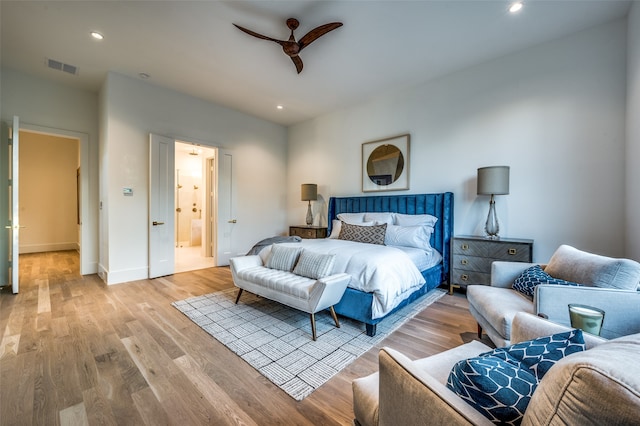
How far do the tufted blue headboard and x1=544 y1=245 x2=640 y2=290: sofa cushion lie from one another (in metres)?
1.61

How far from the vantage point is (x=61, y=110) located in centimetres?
425

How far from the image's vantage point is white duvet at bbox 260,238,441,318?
2410 millimetres

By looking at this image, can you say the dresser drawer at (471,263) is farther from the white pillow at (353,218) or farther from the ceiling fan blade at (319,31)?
the ceiling fan blade at (319,31)

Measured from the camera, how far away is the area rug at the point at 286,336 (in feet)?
6.18

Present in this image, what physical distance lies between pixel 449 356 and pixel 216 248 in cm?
477

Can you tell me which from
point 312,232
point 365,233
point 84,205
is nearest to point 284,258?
point 365,233

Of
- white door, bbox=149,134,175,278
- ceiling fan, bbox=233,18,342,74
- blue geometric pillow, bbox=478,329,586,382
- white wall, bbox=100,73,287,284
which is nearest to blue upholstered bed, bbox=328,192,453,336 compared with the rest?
blue geometric pillow, bbox=478,329,586,382

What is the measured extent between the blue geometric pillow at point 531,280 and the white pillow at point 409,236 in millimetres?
1363

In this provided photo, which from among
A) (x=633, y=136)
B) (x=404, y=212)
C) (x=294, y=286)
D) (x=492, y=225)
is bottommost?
(x=294, y=286)

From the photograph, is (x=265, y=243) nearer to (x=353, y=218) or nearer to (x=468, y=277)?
(x=353, y=218)

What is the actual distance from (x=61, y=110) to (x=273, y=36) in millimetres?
3952

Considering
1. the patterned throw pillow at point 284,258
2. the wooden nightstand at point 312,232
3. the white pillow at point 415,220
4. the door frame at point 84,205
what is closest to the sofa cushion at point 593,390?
the patterned throw pillow at point 284,258

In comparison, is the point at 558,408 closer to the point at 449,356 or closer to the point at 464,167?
the point at 449,356

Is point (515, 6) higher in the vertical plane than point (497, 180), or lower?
higher
